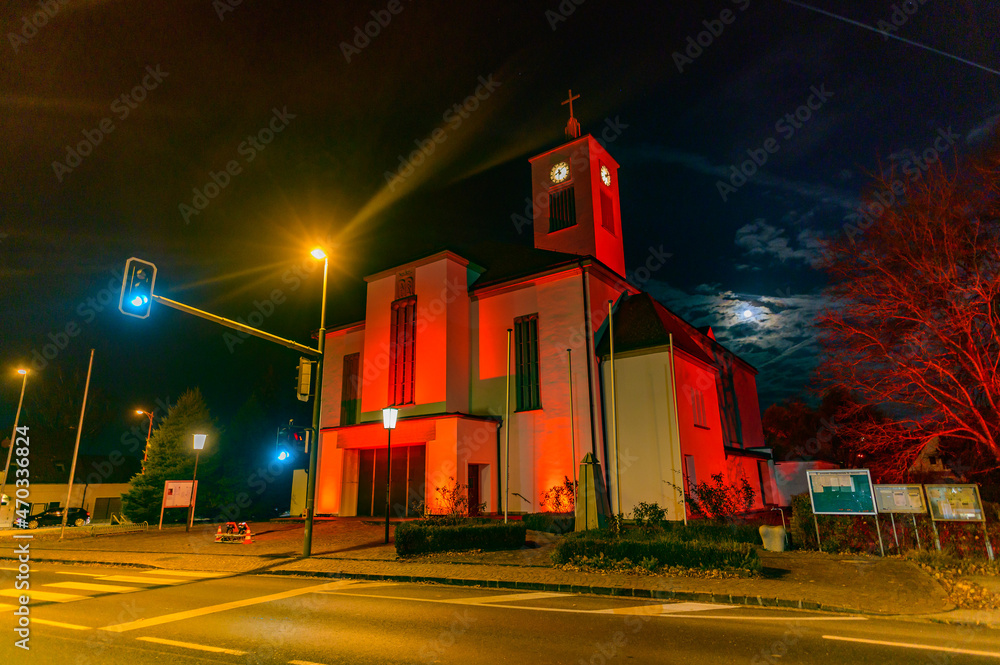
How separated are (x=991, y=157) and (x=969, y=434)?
8.39 meters

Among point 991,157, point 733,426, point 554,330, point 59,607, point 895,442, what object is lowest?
point 59,607

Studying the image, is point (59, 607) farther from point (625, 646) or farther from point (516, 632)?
point (625, 646)

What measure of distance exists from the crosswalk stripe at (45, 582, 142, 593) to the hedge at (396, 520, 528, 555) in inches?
240

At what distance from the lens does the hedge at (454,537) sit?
14359 millimetres

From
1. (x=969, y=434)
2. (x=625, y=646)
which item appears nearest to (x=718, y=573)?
(x=625, y=646)

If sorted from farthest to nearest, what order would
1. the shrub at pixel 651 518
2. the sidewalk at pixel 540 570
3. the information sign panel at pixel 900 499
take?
the shrub at pixel 651 518 < the information sign panel at pixel 900 499 < the sidewalk at pixel 540 570

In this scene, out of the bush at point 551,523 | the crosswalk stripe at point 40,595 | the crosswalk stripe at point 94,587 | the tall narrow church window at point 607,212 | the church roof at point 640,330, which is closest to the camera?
the crosswalk stripe at point 40,595

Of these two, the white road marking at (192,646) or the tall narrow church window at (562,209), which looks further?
the tall narrow church window at (562,209)

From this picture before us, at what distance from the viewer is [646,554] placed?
38.5 ft

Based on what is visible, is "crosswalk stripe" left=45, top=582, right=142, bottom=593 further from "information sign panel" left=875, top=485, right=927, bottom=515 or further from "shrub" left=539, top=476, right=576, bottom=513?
"information sign panel" left=875, top=485, right=927, bottom=515

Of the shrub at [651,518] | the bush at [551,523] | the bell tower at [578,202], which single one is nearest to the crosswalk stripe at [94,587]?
the bush at [551,523]

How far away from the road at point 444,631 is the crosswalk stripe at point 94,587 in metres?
0.43

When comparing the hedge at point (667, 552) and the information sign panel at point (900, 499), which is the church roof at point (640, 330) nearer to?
the information sign panel at point (900, 499)

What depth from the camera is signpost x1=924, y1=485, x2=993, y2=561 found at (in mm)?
12719
